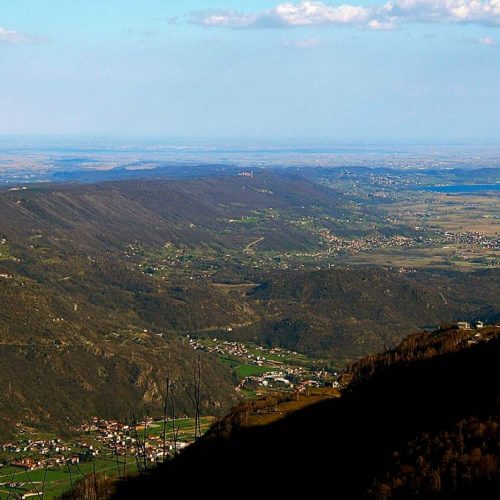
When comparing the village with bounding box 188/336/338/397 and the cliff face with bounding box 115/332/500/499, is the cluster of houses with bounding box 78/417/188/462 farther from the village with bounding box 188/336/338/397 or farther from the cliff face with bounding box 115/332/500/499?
the cliff face with bounding box 115/332/500/499

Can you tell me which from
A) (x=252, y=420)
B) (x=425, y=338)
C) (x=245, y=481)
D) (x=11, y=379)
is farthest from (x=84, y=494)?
(x=11, y=379)

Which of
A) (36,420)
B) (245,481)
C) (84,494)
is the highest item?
(245,481)

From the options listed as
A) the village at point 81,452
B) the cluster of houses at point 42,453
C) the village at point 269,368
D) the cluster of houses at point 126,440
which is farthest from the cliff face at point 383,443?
the village at point 269,368

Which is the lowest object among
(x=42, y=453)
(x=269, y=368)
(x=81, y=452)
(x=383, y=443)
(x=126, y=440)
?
(x=269, y=368)

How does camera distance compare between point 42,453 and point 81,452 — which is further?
point 42,453

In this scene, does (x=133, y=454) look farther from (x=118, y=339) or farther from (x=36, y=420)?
(x=118, y=339)

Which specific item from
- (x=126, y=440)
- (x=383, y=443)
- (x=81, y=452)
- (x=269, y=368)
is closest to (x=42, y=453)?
(x=81, y=452)

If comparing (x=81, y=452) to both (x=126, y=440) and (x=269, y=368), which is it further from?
(x=269, y=368)

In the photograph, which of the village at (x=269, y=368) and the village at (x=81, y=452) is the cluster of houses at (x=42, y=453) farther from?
the village at (x=269, y=368)
